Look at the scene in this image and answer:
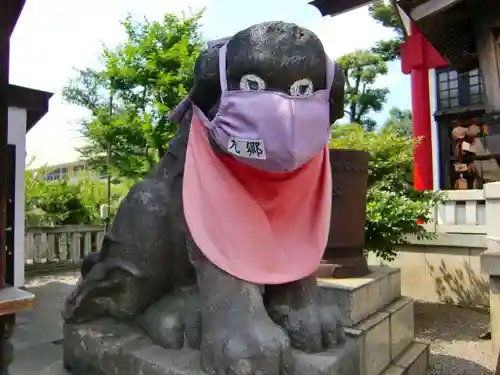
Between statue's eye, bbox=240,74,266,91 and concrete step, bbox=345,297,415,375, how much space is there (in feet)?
4.28

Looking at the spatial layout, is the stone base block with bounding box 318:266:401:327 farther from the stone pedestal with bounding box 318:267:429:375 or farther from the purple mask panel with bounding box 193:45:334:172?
the purple mask panel with bounding box 193:45:334:172

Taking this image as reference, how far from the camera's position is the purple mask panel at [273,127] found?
4.26 feet

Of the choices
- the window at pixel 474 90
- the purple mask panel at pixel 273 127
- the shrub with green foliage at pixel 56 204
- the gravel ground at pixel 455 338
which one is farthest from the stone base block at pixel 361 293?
the window at pixel 474 90

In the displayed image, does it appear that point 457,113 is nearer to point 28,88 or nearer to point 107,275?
point 28,88

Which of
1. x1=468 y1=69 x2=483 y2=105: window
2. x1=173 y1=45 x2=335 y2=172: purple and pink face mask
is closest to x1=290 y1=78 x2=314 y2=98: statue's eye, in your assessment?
x1=173 y1=45 x2=335 y2=172: purple and pink face mask

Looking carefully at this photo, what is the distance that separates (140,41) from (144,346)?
808 cm

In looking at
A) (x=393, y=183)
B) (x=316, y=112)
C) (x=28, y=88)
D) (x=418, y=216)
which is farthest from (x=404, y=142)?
(x=28, y=88)

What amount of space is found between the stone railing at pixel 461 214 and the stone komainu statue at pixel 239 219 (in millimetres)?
4048

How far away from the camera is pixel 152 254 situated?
1673 millimetres

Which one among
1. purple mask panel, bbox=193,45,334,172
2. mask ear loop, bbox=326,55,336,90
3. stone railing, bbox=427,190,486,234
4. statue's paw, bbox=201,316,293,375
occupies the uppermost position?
mask ear loop, bbox=326,55,336,90

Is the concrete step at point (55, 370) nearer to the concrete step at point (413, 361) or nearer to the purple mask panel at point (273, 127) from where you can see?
the purple mask panel at point (273, 127)

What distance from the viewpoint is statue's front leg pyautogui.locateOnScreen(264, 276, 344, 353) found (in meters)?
1.48

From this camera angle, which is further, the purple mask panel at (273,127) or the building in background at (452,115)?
the building in background at (452,115)

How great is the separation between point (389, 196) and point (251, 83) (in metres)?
3.06
